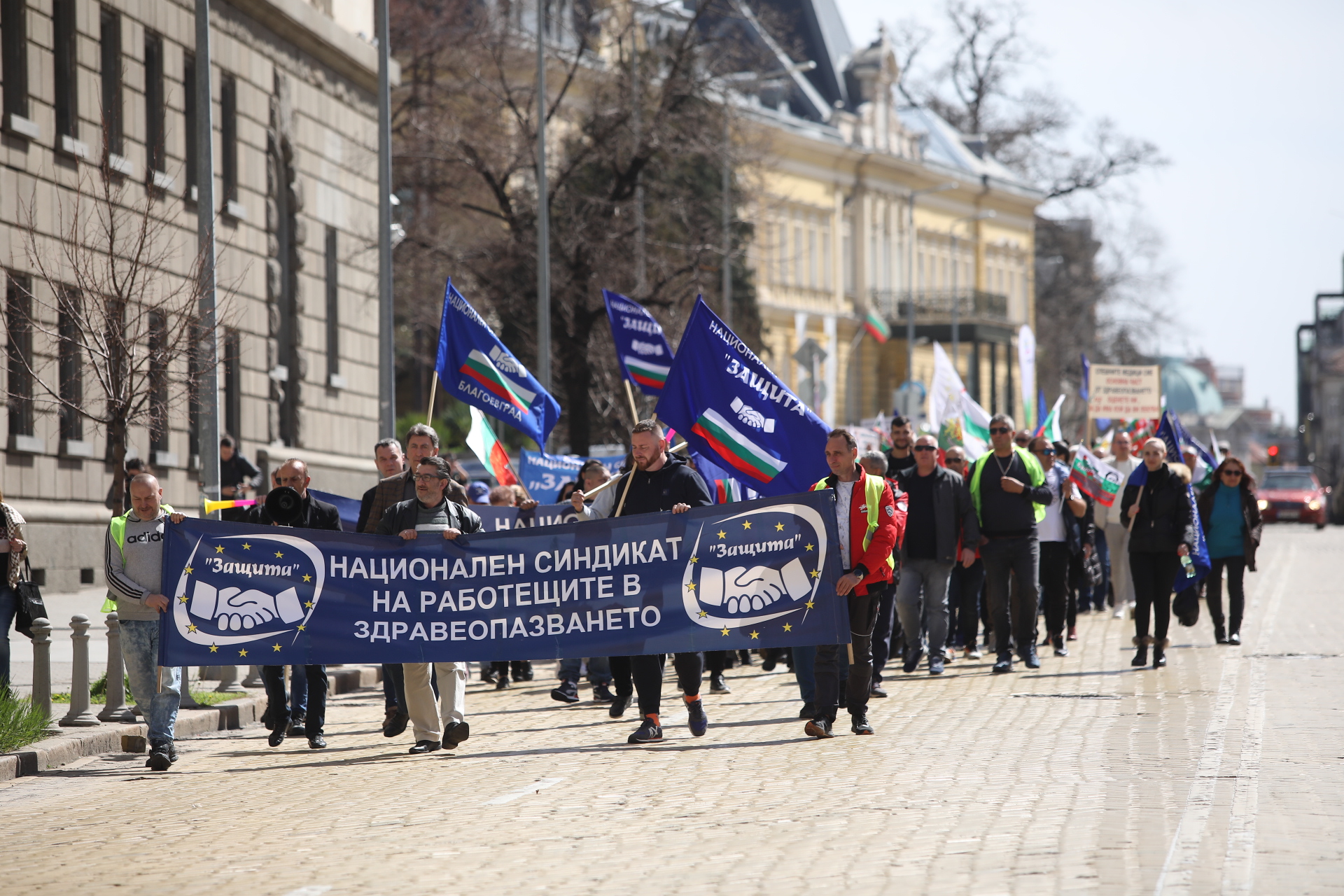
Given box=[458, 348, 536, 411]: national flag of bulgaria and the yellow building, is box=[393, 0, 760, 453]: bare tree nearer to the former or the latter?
box=[458, 348, 536, 411]: national flag of bulgaria

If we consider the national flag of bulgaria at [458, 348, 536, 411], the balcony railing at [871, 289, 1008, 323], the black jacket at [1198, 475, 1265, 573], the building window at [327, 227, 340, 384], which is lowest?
the black jacket at [1198, 475, 1265, 573]

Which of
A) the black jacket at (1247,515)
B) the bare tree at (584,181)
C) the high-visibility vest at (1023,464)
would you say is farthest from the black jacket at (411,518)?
the bare tree at (584,181)

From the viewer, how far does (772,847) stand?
816 centimetres

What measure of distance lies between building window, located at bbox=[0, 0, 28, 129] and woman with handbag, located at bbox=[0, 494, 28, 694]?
11.2 metres

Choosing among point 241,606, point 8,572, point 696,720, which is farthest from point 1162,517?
point 8,572

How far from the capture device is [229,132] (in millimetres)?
28734

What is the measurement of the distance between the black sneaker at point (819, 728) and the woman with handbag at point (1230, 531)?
8.01m

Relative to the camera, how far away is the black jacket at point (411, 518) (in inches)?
484

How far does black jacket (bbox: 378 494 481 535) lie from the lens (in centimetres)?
1230

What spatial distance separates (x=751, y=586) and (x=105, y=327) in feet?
19.5

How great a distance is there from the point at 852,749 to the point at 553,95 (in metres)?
41.6

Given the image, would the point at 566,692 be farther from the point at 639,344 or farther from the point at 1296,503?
the point at 1296,503

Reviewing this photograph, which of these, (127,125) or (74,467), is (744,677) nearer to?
(74,467)

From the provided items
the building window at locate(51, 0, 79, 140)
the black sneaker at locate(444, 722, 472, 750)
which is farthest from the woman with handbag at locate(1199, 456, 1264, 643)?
the building window at locate(51, 0, 79, 140)
